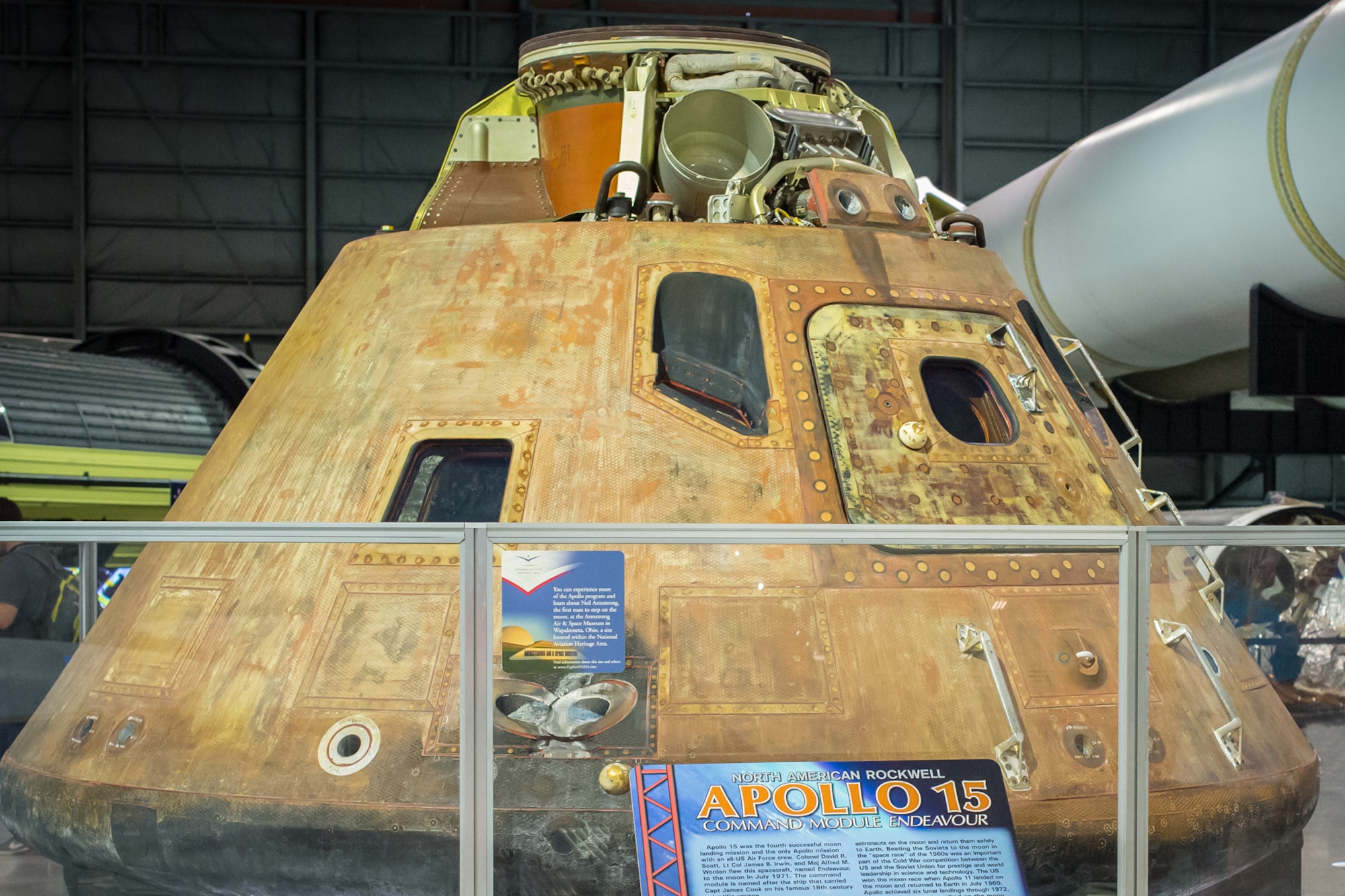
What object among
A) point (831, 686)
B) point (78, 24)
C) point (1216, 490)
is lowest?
point (1216, 490)

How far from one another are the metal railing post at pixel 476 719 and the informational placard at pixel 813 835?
0.23 m

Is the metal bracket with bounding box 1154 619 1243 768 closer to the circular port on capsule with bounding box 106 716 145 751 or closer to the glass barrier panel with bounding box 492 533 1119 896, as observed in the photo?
the glass barrier panel with bounding box 492 533 1119 896

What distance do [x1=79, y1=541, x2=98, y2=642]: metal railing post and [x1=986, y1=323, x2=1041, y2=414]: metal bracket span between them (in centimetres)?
187

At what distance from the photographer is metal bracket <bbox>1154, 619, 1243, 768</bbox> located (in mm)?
2221

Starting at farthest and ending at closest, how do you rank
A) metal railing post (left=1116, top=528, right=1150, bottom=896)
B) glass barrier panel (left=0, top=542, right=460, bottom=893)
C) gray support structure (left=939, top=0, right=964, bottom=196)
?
gray support structure (left=939, top=0, right=964, bottom=196) < glass barrier panel (left=0, top=542, right=460, bottom=893) < metal railing post (left=1116, top=528, right=1150, bottom=896)

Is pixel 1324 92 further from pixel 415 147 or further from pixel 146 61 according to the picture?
pixel 146 61

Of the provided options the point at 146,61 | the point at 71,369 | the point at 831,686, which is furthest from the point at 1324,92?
the point at 146,61

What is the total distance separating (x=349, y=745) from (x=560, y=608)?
0.52 metres

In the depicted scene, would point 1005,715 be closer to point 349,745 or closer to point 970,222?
point 349,745

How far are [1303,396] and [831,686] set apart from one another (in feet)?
17.1

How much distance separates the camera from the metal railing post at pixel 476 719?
5.85 ft

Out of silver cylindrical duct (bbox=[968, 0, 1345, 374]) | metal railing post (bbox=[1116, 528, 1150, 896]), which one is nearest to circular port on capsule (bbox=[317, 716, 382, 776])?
metal railing post (bbox=[1116, 528, 1150, 896])

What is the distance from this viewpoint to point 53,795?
7.32ft

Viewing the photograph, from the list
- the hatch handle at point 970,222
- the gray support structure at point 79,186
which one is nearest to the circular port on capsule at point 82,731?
the hatch handle at point 970,222
